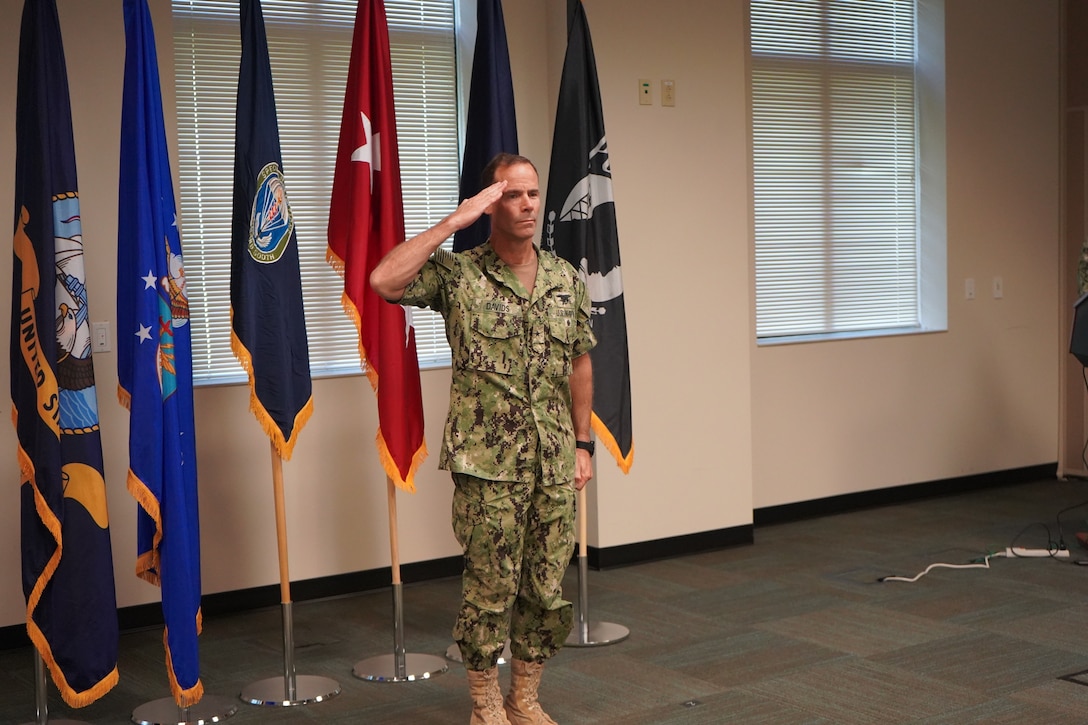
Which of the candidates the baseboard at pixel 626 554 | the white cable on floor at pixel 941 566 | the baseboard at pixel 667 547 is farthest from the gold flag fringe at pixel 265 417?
the white cable on floor at pixel 941 566

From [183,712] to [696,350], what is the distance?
10.1ft

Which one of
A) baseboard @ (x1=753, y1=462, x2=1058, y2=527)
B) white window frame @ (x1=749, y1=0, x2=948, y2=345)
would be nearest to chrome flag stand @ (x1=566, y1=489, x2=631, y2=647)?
baseboard @ (x1=753, y1=462, x2=1058, y2=527)

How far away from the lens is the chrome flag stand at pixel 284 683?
395cm

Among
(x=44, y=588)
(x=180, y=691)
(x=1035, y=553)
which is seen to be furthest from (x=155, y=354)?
(x=1035, y=553)

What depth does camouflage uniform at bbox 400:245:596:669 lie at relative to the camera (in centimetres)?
330

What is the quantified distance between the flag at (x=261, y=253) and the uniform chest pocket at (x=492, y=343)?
898 millimetres

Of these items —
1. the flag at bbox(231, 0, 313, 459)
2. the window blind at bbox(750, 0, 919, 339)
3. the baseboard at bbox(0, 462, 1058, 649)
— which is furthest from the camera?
the window blind at bbox(750, 0, 919, 339)

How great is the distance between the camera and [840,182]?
23.2ft

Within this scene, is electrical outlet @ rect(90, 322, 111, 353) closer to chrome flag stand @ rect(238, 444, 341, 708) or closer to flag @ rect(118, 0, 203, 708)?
flag @ rect(118, 0, 203, 708)

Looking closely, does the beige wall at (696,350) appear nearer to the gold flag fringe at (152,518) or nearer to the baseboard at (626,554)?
the baseboard at (626,554)

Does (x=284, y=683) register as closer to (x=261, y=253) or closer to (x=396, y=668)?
(x=396, y=668)

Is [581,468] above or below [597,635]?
above

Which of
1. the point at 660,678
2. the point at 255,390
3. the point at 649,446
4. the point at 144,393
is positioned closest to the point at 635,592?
the point at 649,446

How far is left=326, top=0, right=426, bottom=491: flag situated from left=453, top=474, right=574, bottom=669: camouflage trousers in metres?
0.79
